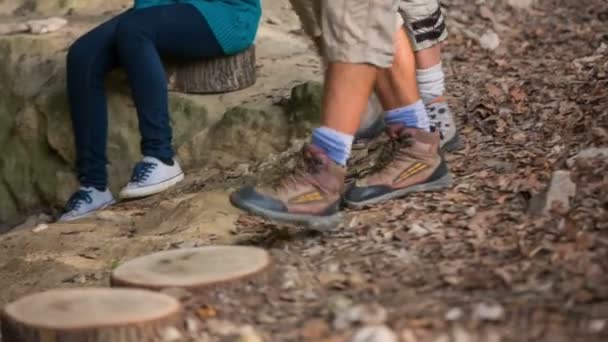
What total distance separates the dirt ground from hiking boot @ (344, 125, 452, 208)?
0.14 ft

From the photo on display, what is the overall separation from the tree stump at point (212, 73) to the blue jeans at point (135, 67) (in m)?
0.14

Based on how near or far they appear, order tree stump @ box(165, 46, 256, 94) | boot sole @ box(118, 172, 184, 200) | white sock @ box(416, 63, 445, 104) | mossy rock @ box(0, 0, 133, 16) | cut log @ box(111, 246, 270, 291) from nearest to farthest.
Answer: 1. cut log @ box(111, 246, 270, 291)
2. white sock @ box(416, 63, 445, 104)
3. boot sole @ box(118, 172, 184, 200)
4. tree stump @ box(165, 46, 256, 94)
5. mossy rock @ box(0, 0, 133, 16)

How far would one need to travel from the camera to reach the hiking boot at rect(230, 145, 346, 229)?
2.60 metres

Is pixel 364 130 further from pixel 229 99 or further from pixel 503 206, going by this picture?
pixel 503 206

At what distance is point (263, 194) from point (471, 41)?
115 inches

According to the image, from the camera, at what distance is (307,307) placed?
2.25 m

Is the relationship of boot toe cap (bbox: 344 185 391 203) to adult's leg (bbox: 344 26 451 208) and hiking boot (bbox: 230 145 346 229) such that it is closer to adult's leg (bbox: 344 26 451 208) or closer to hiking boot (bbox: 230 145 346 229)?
adult's leg (bbox: 344 26 451 208)

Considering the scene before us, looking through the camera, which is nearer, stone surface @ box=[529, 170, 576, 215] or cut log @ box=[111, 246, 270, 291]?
cut log @ box=[111, 246, 270, 291]

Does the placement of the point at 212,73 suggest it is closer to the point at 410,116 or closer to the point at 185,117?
the point at 185,117

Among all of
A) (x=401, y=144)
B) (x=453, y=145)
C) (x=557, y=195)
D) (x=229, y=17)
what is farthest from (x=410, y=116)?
(x=229, y=17)

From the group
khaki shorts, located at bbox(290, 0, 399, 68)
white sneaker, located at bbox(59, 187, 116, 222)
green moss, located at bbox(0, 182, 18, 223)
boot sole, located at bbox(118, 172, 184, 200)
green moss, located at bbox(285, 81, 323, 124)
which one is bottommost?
green moss, located at bbox(0, 182, 18, 223)

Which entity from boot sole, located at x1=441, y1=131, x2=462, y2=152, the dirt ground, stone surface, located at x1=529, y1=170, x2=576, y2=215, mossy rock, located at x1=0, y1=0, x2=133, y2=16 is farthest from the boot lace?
mossy rock, located at x1=0, y1=0, x2=133, y2=16

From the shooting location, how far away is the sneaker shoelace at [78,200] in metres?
4.14

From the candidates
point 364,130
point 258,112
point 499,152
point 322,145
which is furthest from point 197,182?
point 322,145
